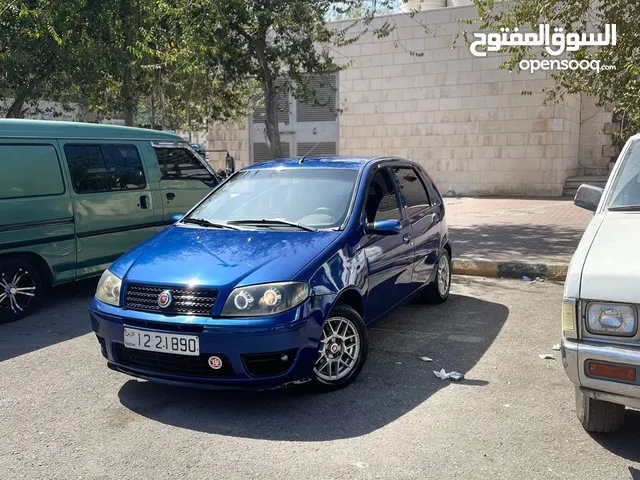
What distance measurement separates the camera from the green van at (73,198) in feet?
19.9

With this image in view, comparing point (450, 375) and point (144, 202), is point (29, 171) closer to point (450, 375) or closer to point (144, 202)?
point (144, 202)

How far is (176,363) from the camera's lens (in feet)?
12.6

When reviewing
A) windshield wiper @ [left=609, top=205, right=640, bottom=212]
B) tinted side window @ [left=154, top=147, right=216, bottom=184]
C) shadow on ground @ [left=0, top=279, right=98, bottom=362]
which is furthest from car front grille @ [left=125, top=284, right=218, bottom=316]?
tinted side window @ [left=154, top=147, right=216, bottom=184]

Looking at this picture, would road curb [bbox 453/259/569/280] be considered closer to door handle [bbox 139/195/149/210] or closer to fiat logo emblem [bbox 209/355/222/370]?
door handle [bbox 139/195/149/210]

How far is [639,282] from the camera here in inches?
115

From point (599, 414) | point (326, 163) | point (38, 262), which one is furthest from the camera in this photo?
point (38, 262)

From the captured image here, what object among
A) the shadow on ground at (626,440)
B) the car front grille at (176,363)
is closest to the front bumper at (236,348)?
the car front grille at (176,363)

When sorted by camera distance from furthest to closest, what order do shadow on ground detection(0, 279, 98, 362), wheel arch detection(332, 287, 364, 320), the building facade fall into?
1. the building facade
2. shadow on ground detection(0, 279, 98, 362)
3. wheel arch detection(332, 287, 364, 320)

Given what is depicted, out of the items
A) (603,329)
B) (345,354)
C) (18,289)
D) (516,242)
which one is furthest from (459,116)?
(603,329)

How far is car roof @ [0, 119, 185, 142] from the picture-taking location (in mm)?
6078

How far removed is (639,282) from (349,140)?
17.2 metres

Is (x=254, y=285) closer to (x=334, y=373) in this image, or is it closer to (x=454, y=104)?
(x=334, y=373)

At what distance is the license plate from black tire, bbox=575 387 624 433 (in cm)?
222

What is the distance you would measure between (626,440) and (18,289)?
18.2ft
